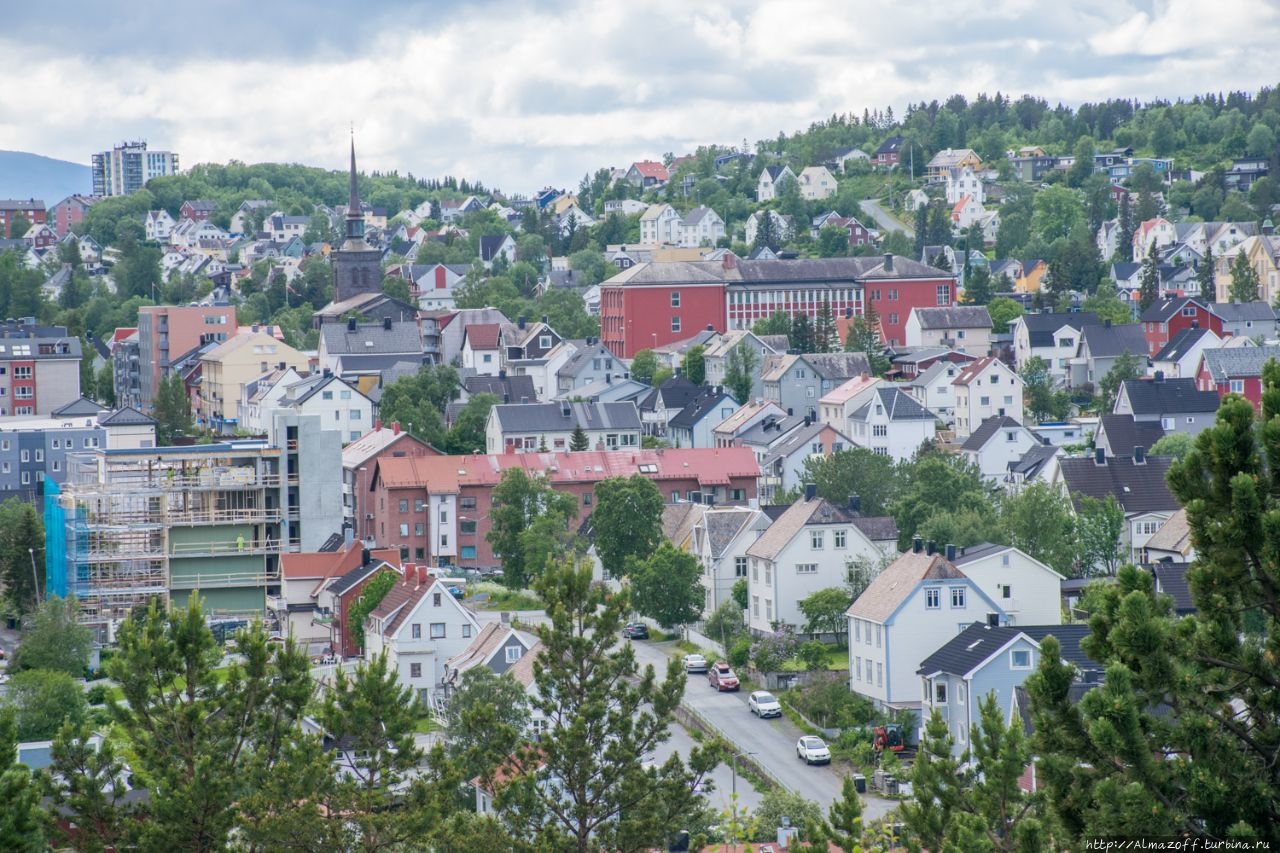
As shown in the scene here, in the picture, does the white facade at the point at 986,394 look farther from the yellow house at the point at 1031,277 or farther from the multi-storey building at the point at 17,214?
the multi-storey building at the point at 17,214

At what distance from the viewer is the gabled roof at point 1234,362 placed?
209ft

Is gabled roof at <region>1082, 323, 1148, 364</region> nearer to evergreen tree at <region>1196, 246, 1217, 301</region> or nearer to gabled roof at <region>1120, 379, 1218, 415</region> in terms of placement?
Result: gabled roof at <region>1120, 379, 1218, 415</region>

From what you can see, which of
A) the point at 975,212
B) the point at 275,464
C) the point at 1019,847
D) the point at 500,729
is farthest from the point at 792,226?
the point at 1019,847

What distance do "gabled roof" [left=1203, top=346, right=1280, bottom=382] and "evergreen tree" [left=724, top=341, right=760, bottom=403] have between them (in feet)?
52.7

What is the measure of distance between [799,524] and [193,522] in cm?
1503

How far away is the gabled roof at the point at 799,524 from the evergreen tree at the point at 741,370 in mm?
27909

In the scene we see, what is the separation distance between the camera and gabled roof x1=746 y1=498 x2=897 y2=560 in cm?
4075

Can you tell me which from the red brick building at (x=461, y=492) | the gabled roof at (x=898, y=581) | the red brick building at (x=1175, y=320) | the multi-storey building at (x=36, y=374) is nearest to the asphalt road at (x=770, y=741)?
the gabled roof at (x=898, y=581)

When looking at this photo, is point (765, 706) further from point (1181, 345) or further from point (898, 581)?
point (1181, 345)

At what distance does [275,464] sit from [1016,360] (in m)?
35.9

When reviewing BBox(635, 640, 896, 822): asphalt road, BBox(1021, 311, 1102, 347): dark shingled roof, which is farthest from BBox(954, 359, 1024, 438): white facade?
BBox(635, 640, 896, 822): asphalt road

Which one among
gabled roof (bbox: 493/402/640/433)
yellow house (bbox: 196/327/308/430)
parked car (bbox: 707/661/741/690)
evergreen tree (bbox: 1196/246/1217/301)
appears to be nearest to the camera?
parked car (bbox: 707/661/741/690)

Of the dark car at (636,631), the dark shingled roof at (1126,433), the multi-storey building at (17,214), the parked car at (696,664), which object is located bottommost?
the parked car at (696,664)

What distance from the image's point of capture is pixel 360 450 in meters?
57.3
